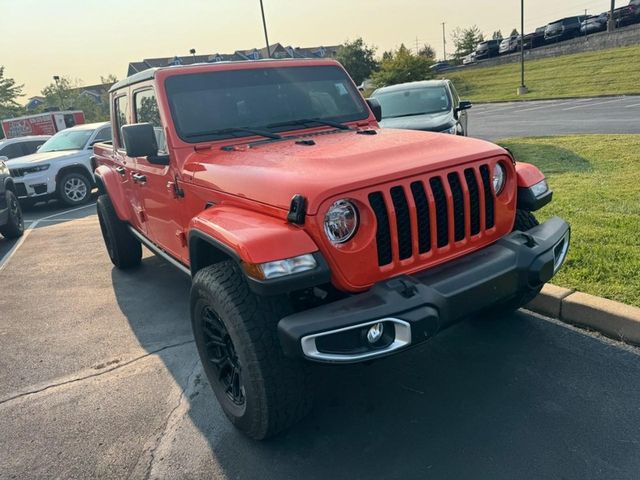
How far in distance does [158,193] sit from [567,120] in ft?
49.3

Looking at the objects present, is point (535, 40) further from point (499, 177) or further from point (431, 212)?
point (431, 212)

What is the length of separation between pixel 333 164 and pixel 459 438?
155 cm

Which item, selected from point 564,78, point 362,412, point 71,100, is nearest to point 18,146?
point 362,412

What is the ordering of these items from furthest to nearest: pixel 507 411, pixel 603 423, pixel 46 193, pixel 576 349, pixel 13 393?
pixel 46 193 → pixel 13 393 → pixel 576 349 → pixel 507 411 → pixel 603 423

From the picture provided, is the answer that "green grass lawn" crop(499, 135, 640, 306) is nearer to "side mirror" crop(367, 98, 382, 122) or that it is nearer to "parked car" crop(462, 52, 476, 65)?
"side mirror" crop(367, 98, 382, 122)

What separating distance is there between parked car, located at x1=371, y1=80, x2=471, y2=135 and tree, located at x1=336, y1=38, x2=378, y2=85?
33.4 m

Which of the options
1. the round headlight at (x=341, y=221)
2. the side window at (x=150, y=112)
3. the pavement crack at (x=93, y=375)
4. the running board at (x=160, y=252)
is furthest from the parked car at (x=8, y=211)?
the round headlight at (x=341, y=221)

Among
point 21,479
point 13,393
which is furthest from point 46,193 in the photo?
point 21,479

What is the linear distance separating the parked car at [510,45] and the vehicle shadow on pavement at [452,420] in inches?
1851

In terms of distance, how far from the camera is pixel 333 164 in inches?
110

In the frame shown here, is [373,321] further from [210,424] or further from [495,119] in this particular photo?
[495,119]

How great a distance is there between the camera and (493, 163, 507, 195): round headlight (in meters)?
3.12

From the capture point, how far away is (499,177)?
314 cm

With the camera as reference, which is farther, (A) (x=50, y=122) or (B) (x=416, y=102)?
(A) (x=50, y=122)
